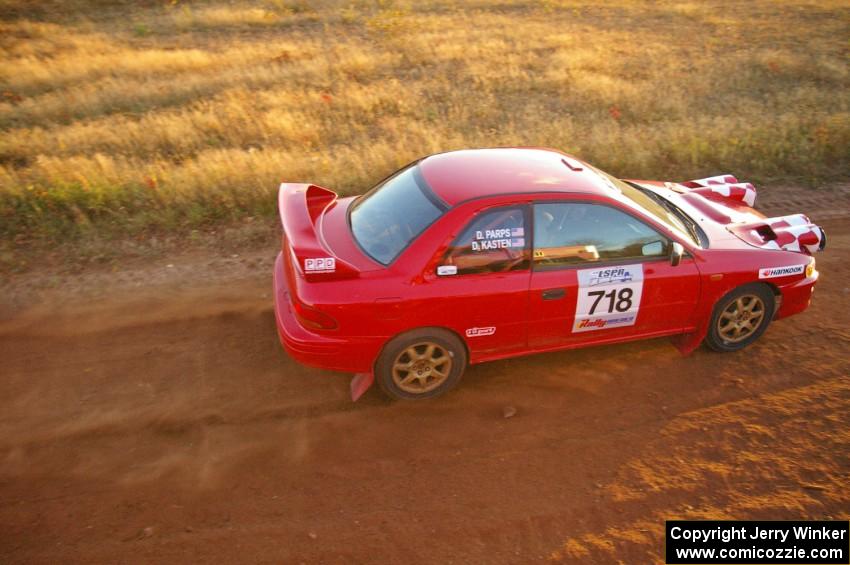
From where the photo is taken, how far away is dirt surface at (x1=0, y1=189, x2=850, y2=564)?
3.62 m

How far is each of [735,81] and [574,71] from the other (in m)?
3.12

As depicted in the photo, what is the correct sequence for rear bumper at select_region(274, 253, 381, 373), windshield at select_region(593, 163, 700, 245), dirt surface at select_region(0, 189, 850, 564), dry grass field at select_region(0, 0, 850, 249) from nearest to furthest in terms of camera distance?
dirt surface at select_region(0, 189, 850, 564) < rear bumper at select_region(274, 253, 381, 373) < windshield at select_region(593, 163, 700, 245) < dry grass field at select_region(0, 0, 850, 249)

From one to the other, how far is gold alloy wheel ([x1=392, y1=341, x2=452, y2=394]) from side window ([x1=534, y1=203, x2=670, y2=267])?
953mm

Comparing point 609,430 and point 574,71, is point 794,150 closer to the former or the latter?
point 574,71

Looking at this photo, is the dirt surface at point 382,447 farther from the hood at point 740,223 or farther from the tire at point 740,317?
the hood at point 740,223

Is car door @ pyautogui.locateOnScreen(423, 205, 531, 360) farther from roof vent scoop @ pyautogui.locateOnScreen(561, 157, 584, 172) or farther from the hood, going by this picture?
the hood

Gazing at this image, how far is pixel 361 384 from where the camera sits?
178 inches

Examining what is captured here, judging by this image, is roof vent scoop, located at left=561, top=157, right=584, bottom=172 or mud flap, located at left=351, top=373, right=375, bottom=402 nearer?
mud flap, located at left=351, top=373, right=375, bottom=402

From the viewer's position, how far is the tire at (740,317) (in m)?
4.89

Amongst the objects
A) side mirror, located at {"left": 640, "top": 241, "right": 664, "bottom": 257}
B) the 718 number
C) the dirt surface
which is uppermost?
side mirror, located at {"left": 640, "top": 241, "right": 664, "bottom": 257}

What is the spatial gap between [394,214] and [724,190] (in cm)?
355

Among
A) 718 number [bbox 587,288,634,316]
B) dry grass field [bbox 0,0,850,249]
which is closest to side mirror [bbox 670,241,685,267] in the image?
718 number [bbox 587,288,634,316]

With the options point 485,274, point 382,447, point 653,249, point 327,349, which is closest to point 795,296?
point 653,249

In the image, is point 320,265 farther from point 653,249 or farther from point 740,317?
point 740,317
